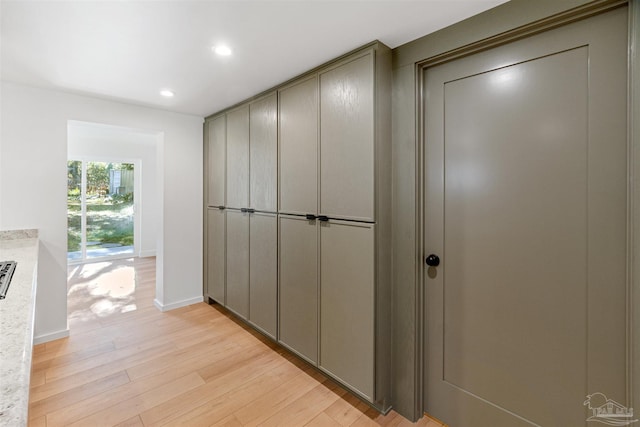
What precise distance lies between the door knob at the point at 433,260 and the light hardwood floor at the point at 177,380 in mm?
991

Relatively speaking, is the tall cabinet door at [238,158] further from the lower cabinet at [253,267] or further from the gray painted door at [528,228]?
the gray painted door at [528,228]

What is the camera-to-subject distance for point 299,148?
2.34 m

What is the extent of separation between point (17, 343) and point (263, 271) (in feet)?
6.27

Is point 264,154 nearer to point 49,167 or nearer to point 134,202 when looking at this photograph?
point 49,167

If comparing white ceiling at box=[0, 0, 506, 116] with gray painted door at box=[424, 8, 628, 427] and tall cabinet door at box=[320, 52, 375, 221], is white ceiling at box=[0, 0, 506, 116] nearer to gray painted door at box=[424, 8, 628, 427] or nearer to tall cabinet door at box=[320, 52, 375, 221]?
tall cabinet door at box=[320, 52, 375, 221]

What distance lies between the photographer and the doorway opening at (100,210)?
571 centimetres

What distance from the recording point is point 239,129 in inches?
122

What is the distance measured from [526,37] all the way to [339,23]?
97cm

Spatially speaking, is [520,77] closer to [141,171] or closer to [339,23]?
[339,23]

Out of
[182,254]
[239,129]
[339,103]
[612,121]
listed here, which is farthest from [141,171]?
[612,121]

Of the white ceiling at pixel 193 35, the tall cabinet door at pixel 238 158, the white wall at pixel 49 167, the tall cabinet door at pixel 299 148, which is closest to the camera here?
the white ceiling at pixel 193 35

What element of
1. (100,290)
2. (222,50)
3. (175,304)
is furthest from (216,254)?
(222,50)

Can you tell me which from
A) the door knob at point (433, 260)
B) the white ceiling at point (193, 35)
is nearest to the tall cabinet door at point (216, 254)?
the white ceiling at point (193, 35)

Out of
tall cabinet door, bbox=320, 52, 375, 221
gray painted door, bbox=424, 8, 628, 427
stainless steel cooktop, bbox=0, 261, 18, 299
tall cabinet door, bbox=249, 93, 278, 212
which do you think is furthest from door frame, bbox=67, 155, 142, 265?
gray painted door, bbox=424, 8, 628, 427
